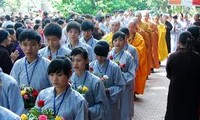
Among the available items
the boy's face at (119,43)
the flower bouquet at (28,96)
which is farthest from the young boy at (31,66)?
the boy's face at (119,43)

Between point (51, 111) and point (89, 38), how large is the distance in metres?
3.85

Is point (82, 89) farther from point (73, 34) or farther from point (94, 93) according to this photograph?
point (73, 34)

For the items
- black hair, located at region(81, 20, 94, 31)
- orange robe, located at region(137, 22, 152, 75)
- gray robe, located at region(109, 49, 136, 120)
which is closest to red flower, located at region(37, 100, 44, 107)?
gray robe, located at region(109, 49, 136, 120)

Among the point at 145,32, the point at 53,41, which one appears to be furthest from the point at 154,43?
the point at 53,41

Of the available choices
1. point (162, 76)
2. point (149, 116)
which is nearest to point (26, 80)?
point (149, 116)

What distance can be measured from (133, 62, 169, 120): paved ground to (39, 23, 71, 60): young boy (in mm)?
2631

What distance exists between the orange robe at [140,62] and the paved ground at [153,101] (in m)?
0.31

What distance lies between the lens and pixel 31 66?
4.63m

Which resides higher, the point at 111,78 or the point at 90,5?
the point at 90,5

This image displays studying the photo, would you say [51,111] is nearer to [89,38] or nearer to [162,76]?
[89,38]

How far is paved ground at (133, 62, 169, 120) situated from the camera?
7963 millimetres

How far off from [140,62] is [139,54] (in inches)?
7.8

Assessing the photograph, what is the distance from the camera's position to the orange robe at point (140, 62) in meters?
8.89

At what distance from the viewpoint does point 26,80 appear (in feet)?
15.2
